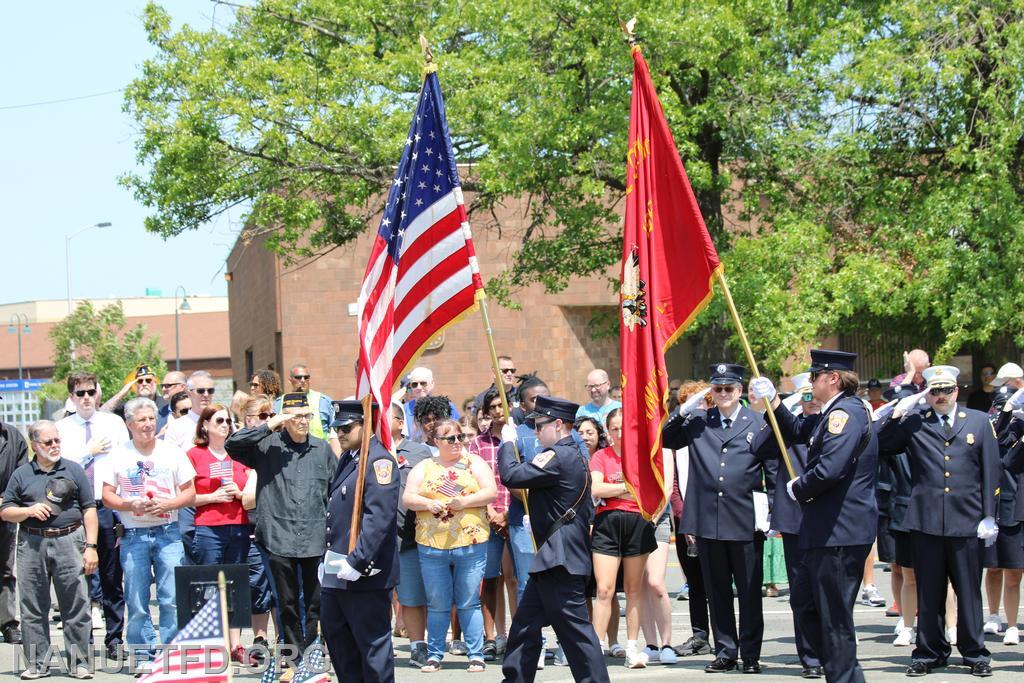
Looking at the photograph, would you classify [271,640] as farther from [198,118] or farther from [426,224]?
[198,118]

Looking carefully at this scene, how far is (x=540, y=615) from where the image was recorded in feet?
26.7

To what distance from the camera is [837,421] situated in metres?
8.31

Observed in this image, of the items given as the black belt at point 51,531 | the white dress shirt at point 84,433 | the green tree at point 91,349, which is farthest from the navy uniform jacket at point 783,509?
the green tree at point 91,349

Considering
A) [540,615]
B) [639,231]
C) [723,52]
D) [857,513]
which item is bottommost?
[540,615]

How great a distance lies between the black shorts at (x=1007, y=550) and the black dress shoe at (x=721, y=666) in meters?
2.32

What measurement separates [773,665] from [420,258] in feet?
13.5

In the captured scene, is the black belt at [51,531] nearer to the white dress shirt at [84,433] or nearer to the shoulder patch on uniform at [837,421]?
the white dress shirt at [84,433]

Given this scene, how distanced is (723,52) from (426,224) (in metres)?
11.1

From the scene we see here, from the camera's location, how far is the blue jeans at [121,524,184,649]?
10133 mm

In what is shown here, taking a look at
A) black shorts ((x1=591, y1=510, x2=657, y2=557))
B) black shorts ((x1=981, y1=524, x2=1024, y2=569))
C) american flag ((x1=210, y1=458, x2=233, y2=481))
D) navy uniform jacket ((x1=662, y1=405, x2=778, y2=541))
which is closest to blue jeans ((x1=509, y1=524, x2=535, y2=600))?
black shorts ((x1=591, y1=510, x2=657, y2=557))

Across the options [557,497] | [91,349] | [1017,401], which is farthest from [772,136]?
[91,349]

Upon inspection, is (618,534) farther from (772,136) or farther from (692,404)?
(772,136)

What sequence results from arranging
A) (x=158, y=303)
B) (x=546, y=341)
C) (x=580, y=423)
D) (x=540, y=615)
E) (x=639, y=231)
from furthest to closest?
(x=158, y=303)
(x=546, y=341)
(x=580, y=423)
(x=639, y=231)
(x=540, y=615)

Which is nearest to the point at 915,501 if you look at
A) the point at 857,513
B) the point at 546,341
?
the point at 857,513
